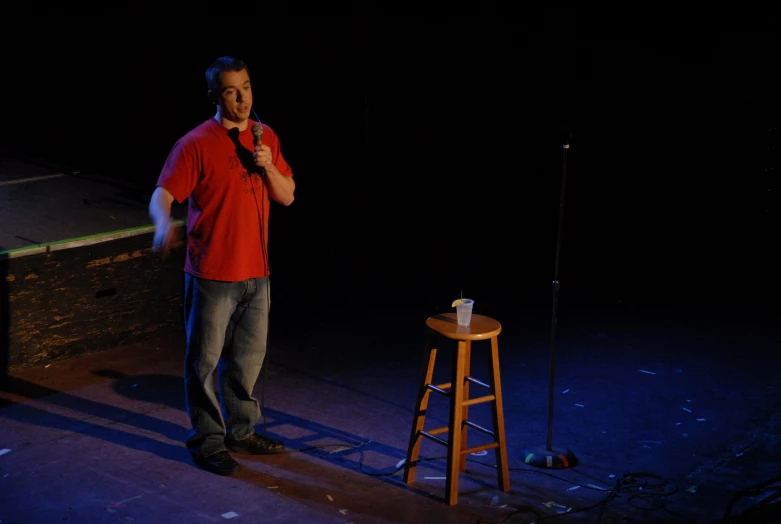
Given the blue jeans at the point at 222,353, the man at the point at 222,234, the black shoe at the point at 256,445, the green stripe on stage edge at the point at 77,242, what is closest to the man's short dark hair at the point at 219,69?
the man at the point at 222,234

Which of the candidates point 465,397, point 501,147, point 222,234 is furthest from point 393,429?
point 501,147

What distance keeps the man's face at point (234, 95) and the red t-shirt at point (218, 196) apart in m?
0.09

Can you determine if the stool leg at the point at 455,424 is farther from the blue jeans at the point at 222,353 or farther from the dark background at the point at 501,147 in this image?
the dark background at the point at 501,147

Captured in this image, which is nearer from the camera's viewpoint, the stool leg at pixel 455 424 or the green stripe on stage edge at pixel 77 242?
the stool leg at pixel 455 424

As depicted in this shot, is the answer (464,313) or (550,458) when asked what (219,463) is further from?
(550,458)

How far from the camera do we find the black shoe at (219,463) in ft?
15.1

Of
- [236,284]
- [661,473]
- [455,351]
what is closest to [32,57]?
[236,284]

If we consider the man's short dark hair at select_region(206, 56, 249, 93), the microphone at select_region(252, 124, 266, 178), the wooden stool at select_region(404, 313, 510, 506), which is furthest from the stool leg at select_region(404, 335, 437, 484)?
the man's short dark hair at select_region(206, 56, 249, 93)

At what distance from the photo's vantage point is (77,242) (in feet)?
20.3

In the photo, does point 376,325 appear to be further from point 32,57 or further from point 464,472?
point 32,57

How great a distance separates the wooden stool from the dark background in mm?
3271

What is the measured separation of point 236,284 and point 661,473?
2.31 m

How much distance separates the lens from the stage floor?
4305 millimetres

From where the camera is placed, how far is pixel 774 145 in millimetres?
8695
